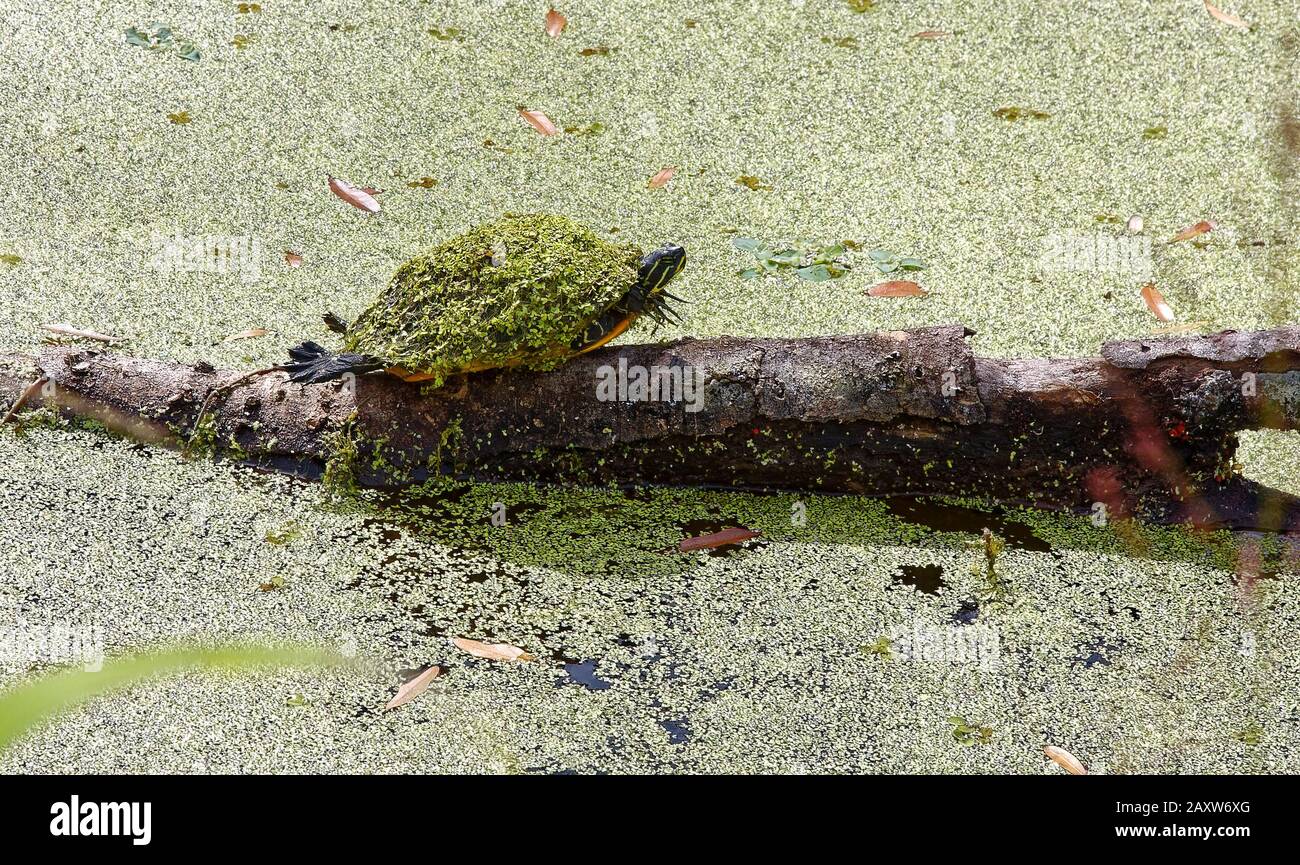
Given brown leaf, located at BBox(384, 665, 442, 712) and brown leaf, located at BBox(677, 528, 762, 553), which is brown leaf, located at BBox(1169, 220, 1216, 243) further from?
brown leaf, located at BBox(384, 665, 442, 712)

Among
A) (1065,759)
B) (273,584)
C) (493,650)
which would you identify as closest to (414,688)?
(493,650)

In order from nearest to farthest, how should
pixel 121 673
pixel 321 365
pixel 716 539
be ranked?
pixel 121 673, pixel 716 539, pixel 321 365

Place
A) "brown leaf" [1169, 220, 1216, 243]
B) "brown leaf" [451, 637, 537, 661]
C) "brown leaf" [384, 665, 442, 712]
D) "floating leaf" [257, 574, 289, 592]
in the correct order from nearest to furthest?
1. "brown leaf" [384, 665, 442, 712]
2. "brown leaf" [451, 637, 537, 661]
3. "floating leaf" [257, 574, 289, 592]
4. "brown leaf" [1169, 220, 1216, 243]

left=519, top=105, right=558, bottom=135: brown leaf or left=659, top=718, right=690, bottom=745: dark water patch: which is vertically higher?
left=519, top=105, right=558, bottom=135: brown leaf

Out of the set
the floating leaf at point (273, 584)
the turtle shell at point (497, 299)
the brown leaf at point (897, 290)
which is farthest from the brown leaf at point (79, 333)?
the brown leaf at point (897, 290)

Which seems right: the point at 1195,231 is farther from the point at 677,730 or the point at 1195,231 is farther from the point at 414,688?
the point at 414,688

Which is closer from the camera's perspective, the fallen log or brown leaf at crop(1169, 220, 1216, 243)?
the fallen log

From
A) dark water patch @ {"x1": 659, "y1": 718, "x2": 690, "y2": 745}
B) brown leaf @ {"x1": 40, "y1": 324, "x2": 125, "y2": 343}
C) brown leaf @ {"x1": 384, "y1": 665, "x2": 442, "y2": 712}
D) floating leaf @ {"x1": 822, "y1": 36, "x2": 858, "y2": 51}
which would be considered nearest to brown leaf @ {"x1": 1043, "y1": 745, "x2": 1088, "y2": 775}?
dark water patch @ {"x1": 659, "y1": 718, "x2": 690, "y2": 745}
